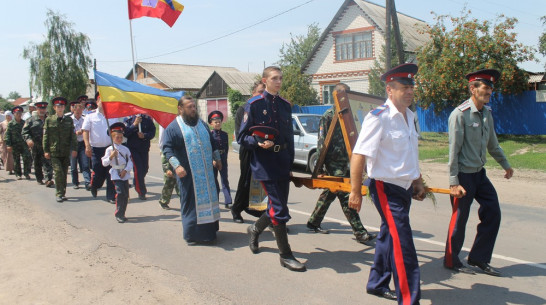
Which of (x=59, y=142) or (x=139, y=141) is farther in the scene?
(x=59, y=142)

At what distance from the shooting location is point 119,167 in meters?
7.66

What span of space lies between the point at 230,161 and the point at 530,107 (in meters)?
13.7

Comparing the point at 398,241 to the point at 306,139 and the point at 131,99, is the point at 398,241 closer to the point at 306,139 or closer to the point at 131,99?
the point at 131,99

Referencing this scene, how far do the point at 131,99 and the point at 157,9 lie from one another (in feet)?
9.94

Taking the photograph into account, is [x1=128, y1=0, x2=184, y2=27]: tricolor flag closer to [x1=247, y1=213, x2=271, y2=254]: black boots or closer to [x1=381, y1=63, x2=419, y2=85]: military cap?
[x1=247, y1=213, x2=271, y2=254]: black boots

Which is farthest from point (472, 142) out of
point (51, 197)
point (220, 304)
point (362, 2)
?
point (362, 2)

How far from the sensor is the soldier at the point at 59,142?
9211 mm

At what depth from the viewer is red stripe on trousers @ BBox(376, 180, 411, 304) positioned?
3.63m

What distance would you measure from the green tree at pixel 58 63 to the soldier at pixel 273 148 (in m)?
36.6

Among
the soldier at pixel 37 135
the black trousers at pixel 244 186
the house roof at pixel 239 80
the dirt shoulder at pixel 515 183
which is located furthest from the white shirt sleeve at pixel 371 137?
the house roof at pixel 239 80

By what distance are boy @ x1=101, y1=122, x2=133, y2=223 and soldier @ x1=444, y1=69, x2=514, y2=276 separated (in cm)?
483

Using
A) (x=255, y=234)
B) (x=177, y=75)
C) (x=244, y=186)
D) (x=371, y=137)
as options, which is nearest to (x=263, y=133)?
(x=255, y=234)

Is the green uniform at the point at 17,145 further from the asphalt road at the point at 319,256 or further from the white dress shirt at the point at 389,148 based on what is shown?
the white dress shirt at the point at 389,148

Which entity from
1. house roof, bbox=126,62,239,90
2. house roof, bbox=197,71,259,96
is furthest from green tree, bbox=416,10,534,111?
house roof, bbox=126,62,239,90
